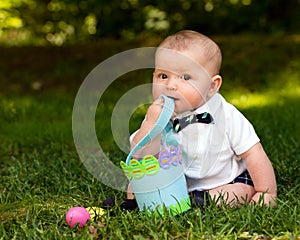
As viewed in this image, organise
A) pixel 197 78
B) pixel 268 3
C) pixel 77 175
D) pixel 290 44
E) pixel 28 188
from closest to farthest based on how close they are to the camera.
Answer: pixel 197 78 < pixel 28 188 < pixel 77 175 < pixel 290 44 < pixel 268 3

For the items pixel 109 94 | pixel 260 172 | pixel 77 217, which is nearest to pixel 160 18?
pixel 109 94

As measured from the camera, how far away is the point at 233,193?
2.98m

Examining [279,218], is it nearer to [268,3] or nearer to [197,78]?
[197,78]

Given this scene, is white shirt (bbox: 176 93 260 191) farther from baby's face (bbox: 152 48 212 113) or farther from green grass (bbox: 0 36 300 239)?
green grass (bbox: 0 36 300 239)

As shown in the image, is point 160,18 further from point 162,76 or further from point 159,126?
Answer: point 159,126

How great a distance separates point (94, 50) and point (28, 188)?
4431mm

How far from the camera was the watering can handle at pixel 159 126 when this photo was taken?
2.72m

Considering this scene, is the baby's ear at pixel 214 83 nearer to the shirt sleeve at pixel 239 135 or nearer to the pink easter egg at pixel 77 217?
the shirt sleeve at pixel 239 135

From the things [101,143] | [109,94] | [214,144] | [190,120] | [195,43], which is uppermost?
[195,43]

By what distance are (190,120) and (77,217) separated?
70 centimetres

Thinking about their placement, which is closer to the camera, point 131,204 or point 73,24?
point 131,204

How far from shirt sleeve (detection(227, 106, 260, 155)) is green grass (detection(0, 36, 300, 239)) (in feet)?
0.99

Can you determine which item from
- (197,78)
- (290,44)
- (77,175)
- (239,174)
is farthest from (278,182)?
(290,44)

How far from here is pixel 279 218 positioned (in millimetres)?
2662
